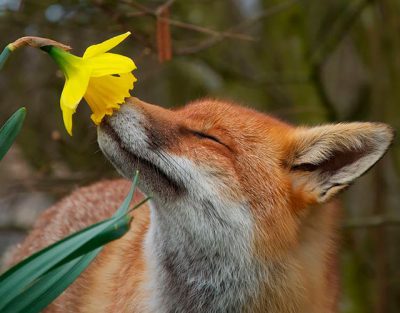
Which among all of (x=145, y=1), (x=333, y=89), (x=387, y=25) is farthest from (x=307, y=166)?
(x=333, y=89)

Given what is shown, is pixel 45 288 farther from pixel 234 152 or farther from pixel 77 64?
pixel 234 152

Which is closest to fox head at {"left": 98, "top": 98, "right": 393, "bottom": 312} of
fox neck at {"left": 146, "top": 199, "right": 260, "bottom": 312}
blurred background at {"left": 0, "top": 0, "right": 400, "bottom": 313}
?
fox neck at {"left": 146, "top": 199, "right": 260, "bottom": 312}

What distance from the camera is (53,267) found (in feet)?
7.44

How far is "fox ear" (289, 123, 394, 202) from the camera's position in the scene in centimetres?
354

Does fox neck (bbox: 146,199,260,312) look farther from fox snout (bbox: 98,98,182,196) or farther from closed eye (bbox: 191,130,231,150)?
closed eye (bbox: 191,130,231,150)

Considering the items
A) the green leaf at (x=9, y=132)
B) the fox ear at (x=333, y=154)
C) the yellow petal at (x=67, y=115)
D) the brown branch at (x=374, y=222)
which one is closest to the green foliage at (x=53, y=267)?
the yellow petal at (x=67, y=115)

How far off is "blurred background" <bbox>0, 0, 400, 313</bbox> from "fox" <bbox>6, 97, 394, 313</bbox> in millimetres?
2766

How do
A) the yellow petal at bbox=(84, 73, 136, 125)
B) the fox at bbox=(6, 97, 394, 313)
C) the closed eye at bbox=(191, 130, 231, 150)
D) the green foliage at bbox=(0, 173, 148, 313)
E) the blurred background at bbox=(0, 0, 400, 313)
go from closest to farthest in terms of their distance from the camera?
the green foliage at bbox=(0, 173, 148, 313) < the yellow petal at bbox=(84, 73, 136, 125) < the fox at bbox=(6, 97, 394, 313) < the closed eye at bbox=(191, 130, 231, 150) < the blurred background at bbox=(0, 0, 400, 313)

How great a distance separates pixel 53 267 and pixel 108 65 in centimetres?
62

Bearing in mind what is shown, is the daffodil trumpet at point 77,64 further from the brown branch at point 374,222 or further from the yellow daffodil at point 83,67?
the brown branch at point 374,222

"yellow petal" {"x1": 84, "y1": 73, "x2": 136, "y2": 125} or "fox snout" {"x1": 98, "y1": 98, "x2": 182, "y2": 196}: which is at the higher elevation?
"yellow petal" {"x1": 84, "y1": 73, "x2": 136, "y2": 125}

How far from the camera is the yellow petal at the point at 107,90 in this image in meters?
2.68

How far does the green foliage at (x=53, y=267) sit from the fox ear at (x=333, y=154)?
1.46m

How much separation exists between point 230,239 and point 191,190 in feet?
0.94
